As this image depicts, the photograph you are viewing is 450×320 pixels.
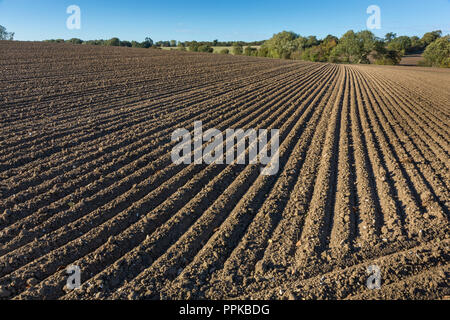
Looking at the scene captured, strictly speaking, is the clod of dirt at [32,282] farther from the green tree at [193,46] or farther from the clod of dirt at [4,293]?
the green tree at [193,46]

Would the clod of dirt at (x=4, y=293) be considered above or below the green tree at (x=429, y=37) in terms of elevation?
below

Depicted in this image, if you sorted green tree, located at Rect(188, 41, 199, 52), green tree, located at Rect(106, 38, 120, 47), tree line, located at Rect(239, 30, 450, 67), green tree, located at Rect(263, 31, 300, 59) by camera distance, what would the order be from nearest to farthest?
tree line, located at Rect(239, 30, 450, 67), green tree, located at Rect(106, 38, 120, 47), green tree, located at Rect(188, 41, 199, 52), green tree, located at Rect(263, 31, 300, 59)

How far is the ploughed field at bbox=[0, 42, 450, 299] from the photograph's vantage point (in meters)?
3.06

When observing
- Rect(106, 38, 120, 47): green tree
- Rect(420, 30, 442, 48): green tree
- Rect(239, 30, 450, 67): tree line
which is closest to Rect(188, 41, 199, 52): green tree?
Rect(239, 30, 450, 67): tree line

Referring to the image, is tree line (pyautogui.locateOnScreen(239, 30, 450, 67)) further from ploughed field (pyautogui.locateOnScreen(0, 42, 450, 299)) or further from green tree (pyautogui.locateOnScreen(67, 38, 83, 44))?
ploughed field (pyautogui.locateOnScreen(0, 42, 450, 299))

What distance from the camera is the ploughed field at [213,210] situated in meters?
3.06

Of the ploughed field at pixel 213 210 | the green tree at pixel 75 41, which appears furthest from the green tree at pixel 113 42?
the ploughed field at pixel 213 210

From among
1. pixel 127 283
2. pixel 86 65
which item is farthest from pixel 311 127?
pixel 86 65

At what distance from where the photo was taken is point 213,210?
4.27 meters

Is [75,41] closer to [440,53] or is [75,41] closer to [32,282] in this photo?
[32,282]

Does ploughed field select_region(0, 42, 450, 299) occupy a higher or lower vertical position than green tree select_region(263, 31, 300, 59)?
lower

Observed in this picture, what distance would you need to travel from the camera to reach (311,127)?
27.2ft

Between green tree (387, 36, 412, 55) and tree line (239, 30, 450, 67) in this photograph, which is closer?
tree line (239, 30, 450, 67)

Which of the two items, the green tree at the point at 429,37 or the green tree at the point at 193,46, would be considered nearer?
the green tree at the point at 193,46
